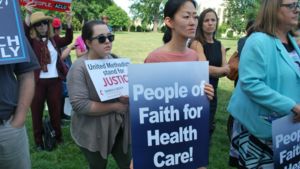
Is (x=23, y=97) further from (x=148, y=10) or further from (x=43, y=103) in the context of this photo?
(x=148, y=10)

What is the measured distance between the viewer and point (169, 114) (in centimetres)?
248

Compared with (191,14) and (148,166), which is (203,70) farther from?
(148,166)

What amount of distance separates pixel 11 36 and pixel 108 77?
85 cm

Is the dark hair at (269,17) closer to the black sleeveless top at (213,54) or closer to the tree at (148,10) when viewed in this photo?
the black sleeveless top at (213,54)

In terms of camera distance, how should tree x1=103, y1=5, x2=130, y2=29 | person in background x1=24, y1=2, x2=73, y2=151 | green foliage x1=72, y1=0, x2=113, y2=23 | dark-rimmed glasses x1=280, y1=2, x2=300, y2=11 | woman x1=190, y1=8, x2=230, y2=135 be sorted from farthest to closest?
tree x1=103, y1=5, x2=130, y2=29, green foliage x1=72, y1=0, x2=113, y2=23, person in background x1=24, y1=2, x2=73, y2=151, woman x1=190, y1=8, x2=230, y2=135, dark-rimmed glasses x1=280, y1=2, x2=300, y2=11

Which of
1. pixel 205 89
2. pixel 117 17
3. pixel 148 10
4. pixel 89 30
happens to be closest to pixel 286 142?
pixel 205 89

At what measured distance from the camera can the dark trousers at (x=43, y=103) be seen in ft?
16.9

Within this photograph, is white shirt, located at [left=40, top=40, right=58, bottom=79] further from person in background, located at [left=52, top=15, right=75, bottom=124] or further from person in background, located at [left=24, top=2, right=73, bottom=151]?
person in background, located at [left=52, top=15, right=75, bottom=124]

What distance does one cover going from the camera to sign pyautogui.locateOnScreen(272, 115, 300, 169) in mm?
2553

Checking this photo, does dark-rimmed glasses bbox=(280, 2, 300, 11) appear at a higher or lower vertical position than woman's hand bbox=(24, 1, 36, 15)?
lower

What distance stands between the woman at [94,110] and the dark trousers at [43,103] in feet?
7.27

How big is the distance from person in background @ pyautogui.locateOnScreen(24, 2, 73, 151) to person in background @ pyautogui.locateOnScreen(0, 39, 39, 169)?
260 centimetres

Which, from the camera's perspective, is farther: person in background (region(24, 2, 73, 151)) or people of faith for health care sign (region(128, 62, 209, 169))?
person in background (region(24, 2, 73, 151))

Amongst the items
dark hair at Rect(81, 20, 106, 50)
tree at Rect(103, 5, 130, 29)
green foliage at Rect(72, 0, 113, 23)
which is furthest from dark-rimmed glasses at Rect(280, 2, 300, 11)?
tree at Rect(103, 5, 130, 29)
